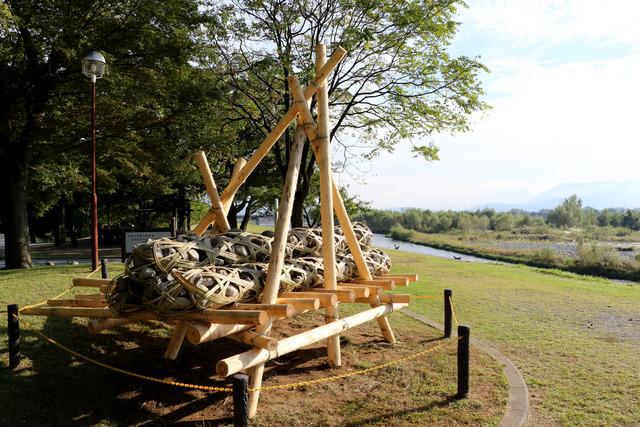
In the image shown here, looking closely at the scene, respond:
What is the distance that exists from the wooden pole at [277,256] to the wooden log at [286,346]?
0.77 feet

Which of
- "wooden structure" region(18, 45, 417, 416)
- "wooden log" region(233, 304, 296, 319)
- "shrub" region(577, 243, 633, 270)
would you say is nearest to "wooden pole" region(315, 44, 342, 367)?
"wooden structure" region(18, 45, 417, 416)

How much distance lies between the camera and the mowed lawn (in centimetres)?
555

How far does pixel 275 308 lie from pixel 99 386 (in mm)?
2489

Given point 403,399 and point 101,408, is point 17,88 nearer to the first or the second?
point 101,408

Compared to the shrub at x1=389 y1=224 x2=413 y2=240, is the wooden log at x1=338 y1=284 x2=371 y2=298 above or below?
above

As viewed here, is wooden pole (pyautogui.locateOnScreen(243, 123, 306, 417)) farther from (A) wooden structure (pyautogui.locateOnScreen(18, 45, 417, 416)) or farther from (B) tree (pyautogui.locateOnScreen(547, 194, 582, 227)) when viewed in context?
(B) tree (pyautogui.locateOnScreen(547, 194, 582, 227))

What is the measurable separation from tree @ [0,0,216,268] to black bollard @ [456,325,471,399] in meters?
11.5

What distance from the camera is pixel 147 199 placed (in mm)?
28922

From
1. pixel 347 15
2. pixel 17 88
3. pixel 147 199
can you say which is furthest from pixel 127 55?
pixel 147 199

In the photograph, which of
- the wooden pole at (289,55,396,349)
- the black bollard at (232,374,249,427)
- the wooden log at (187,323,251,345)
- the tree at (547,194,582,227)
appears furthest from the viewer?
the tree at (547,194,582,227)

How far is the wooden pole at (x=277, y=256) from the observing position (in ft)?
16.1

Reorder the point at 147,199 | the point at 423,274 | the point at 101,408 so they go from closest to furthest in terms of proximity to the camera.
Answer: the point at 101,408, the point at 423,274, the point at 147,199

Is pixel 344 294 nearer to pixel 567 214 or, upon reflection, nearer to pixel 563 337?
pixel 563 337

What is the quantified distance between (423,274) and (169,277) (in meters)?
14.9
